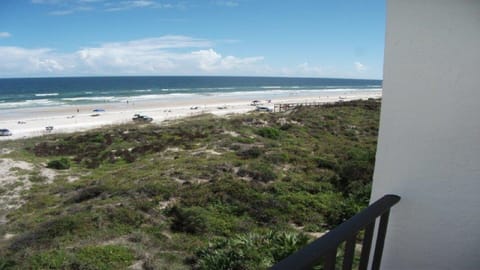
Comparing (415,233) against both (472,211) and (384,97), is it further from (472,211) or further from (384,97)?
(384,97)

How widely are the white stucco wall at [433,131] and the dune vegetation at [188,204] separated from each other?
3436 mm

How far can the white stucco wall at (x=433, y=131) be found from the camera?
1611mm

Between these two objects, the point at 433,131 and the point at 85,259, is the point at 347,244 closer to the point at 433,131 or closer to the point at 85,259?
the point at 433,131

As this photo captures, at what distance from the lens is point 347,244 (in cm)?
139

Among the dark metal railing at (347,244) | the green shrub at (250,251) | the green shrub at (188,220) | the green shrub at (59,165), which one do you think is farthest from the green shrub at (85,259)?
the green shrub at (59,165)

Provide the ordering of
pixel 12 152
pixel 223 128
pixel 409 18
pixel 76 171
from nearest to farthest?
pixel 409 18, pixel 76 171, pixel 12 152, pixel 223 128

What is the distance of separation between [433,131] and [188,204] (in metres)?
6.93

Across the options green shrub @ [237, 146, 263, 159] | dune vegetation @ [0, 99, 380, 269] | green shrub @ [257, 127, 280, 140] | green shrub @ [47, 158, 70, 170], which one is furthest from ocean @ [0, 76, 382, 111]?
green shrub @ [237, 146, 263, 159]

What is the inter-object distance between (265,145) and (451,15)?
42.3 ft

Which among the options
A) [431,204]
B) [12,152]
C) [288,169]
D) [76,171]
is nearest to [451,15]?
[431,204]

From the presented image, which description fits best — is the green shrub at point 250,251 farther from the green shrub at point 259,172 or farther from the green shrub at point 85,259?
the green shrub at point 259,172

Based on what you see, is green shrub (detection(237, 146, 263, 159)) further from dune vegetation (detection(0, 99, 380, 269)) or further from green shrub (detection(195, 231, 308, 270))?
green shrub (detection(195, 231, 308, 270))

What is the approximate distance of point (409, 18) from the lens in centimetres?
170

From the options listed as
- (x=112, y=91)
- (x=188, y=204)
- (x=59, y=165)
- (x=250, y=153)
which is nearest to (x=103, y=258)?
(x=188, y=204)
